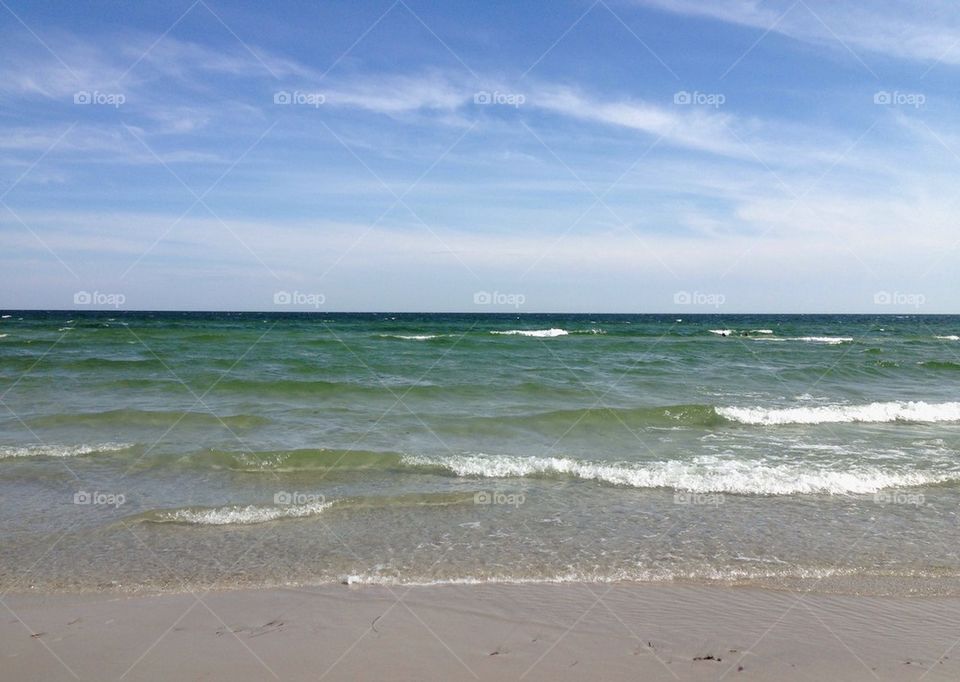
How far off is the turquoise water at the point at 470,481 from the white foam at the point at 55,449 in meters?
0.06

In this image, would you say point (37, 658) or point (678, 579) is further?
point (678, 579)

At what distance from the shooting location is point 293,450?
1028cm

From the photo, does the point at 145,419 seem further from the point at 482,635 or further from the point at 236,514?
the point at 482,635

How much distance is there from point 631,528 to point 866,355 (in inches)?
1157

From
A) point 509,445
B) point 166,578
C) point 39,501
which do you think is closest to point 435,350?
point 509,445

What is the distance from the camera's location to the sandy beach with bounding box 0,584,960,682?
4.11 meters

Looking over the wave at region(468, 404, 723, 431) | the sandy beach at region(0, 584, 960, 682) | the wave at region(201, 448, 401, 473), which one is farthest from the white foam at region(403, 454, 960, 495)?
the sandy beach at region(0, 584, 960, 682)

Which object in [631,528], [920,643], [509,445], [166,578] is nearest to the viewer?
[920,643]

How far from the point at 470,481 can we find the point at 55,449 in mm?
6625

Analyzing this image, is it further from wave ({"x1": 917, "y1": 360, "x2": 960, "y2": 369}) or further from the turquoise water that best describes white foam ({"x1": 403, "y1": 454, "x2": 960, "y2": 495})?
wave ({"x1": 917, "y1": 360, "x2": 960, "y2": 369})

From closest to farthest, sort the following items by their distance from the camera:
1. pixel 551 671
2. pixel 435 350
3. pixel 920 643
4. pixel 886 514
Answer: pixel 551 671 → pixel 920 643 → pixel 886 514 → pixel 435 350

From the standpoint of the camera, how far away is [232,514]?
286 inches

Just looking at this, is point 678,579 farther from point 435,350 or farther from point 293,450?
point 435,350

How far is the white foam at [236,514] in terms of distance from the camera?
23.3 ft
